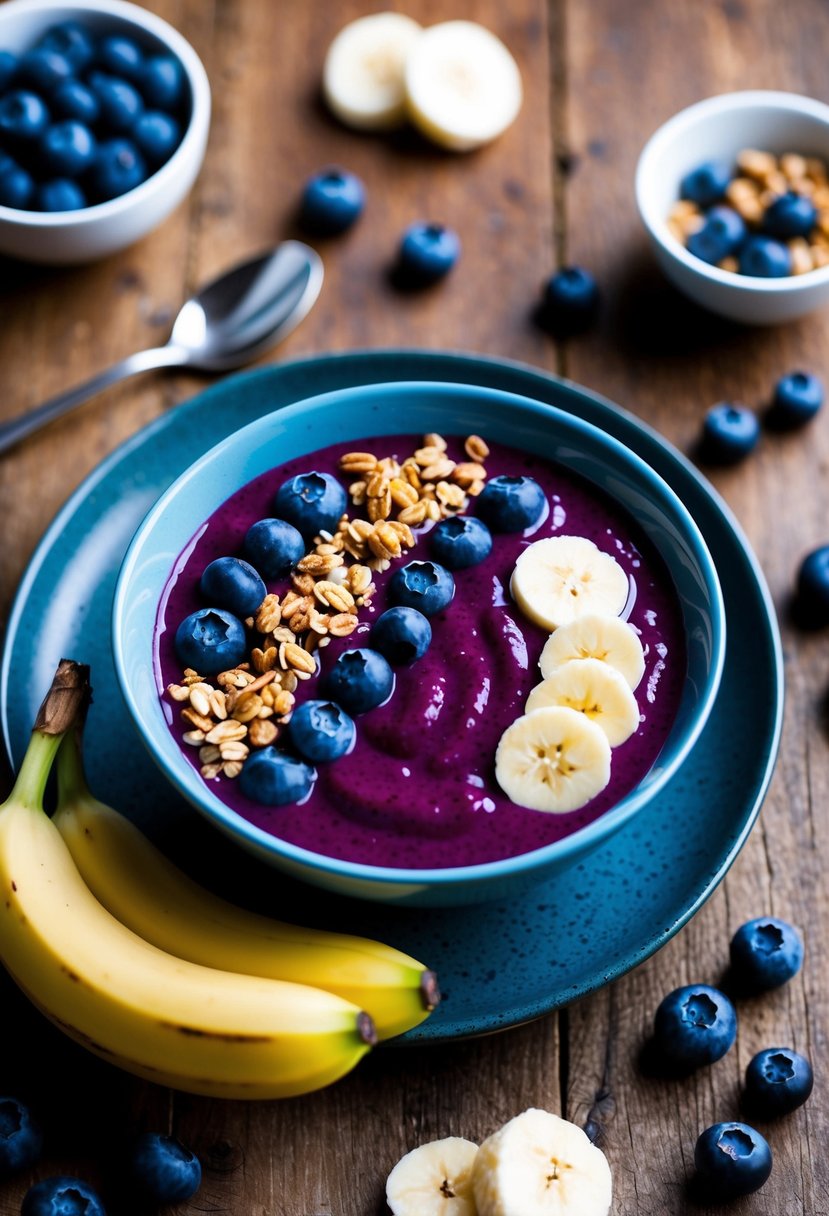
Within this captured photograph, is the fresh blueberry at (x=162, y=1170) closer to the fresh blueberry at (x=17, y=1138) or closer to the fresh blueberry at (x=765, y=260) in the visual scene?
the fresh blueberry at (x=17, y=1138)

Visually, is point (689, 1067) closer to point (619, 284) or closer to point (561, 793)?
point (561, 793)

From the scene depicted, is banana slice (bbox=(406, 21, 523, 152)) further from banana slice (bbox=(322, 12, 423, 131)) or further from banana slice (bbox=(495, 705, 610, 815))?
banana slice (bbox=(495, 705, 610, 815))

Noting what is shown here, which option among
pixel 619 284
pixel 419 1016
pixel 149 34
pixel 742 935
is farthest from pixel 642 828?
pixel 149 34

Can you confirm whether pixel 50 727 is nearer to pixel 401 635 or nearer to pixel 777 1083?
pixel 401 635

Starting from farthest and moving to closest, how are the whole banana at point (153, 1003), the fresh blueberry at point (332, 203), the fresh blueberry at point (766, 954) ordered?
the fresh blueberry at point (332, 203), the fresh blueberry at point (766, 954), the whole banana at point (153, 1003)

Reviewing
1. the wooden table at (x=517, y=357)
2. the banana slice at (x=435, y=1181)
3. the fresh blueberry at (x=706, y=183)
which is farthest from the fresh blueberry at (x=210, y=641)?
the fresh blueberry at (x=706, y=183)

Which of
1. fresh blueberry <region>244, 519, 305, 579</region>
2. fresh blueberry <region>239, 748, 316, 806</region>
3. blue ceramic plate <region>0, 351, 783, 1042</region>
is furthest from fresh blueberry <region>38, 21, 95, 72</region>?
fresh blueberry <region>239, 748, 316, 806</region>
